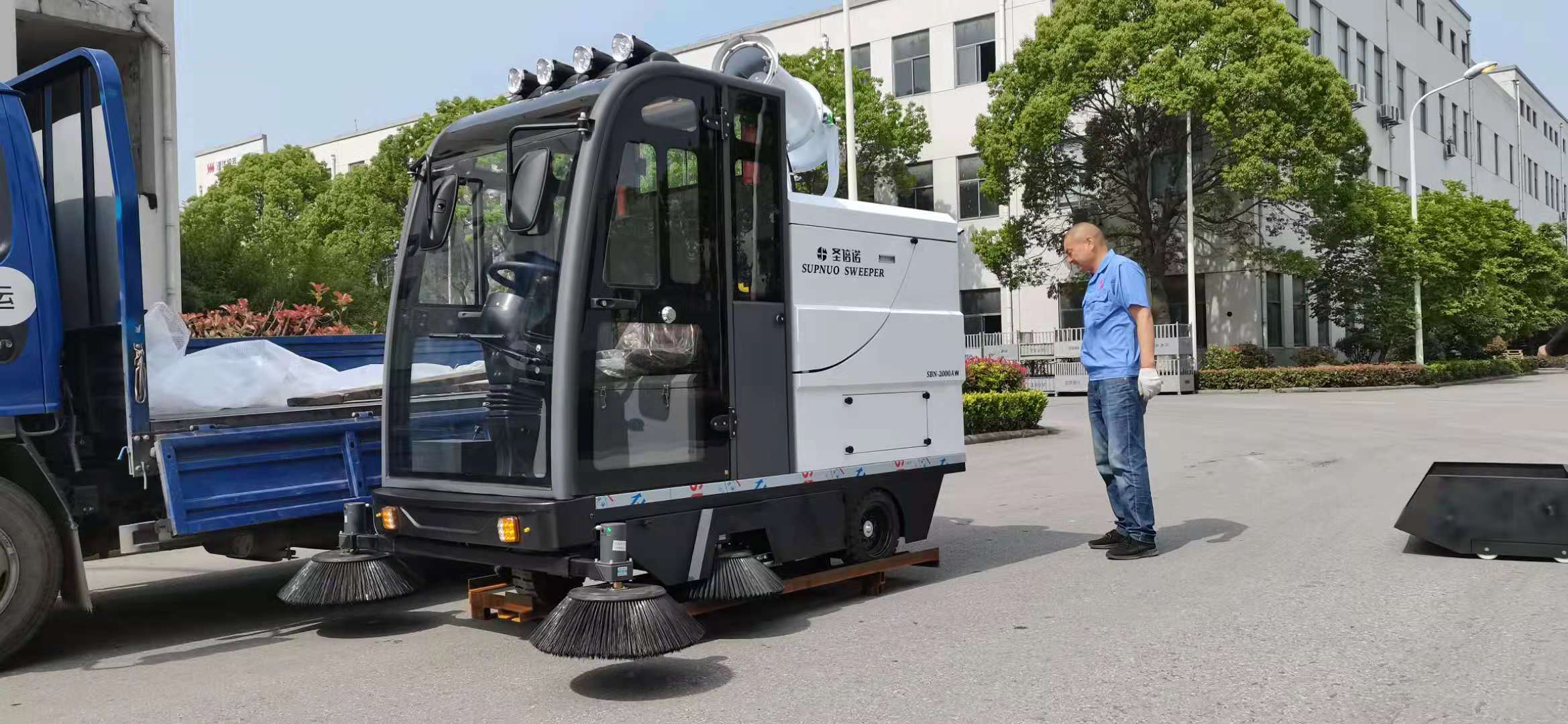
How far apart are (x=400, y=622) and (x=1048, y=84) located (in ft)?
88.2

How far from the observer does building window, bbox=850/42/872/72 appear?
125 feet

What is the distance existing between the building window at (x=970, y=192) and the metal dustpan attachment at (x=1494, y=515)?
29.8 m

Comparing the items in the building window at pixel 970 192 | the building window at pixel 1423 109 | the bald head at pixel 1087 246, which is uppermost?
the building window at pixel 1423 109

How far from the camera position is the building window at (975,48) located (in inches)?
1398

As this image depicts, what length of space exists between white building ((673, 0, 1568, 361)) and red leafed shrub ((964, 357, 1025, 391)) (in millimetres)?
16438

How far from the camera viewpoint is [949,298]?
6.73 metres

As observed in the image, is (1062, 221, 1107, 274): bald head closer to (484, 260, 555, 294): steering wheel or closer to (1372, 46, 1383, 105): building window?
(484, 260, 555, 294): steering wheel

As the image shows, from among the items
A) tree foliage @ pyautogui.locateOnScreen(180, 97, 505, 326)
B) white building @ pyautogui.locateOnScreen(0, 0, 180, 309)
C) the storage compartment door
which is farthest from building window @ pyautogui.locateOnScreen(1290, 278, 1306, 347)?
the storage compartment door

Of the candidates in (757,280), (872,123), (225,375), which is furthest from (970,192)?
(225,375)

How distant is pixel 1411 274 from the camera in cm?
3219

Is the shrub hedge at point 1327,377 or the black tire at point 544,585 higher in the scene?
the shrub hedge at point 1327,377

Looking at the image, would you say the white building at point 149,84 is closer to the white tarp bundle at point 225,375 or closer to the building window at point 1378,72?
the white tarp bundle at point 225,375

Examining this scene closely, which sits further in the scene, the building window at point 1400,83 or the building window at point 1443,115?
the building window at point 1443,115

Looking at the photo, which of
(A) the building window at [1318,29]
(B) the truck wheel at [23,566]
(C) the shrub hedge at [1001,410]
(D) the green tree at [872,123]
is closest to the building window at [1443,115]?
(A) the building window at [1318,29]
